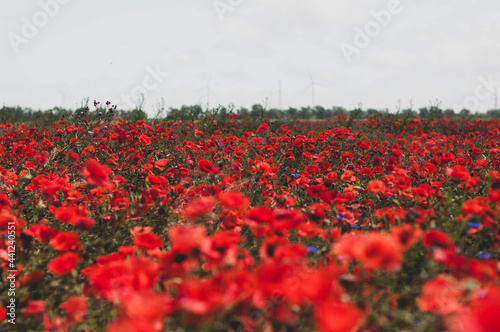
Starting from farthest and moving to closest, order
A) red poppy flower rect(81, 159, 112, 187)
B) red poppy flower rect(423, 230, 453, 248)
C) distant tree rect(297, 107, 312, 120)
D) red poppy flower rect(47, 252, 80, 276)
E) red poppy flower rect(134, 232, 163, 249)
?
distant tree rect(297, 107, 312, 120) → red poppy flower rect(81, 159, 112, 187) → red poppy flower rect(134, 232, 163, 249) → red poppy flower rect(47, 252, 80, 276) → red poppy flower rect(423, 230, 453, 248)

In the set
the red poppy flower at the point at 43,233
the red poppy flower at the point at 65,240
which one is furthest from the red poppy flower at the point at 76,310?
the red poppy flower at the point at 43,233

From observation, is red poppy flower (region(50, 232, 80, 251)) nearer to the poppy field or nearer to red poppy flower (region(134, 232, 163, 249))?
the poppy field

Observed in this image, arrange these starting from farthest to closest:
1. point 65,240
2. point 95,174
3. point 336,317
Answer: point 95,174 → point 65,240 → point 336,317

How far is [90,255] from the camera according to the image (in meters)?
2.20

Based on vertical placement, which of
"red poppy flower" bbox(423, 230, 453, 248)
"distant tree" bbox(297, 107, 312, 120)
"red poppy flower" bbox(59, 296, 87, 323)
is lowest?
"red poppy flower" bbox(59, 296, 87, 323)

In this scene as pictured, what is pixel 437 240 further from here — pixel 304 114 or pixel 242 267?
pixel 304 114

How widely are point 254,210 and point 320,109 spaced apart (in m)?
44.0

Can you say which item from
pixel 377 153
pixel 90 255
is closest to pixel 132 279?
pixel 90 255

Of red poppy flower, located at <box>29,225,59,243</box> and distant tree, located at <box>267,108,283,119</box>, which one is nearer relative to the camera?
red poppy flower, located at <box>29,225,59,243</box>

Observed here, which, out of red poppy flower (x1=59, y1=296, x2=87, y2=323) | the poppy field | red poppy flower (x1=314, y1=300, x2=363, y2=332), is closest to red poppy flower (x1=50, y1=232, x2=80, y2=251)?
the poppy field

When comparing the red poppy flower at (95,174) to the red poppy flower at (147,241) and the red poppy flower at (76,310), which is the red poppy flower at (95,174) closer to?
the red poppy flower at (147,241)

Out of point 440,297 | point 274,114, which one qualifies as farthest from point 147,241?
point 274,114

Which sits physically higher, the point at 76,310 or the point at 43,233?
the point at 43,233

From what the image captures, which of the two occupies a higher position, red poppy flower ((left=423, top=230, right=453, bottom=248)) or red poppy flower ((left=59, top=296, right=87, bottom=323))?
red poppy flower ((left=423, top=230, right=453, bottom=248))
